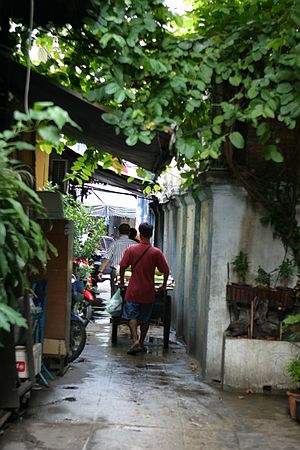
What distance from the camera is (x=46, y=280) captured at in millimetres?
8039

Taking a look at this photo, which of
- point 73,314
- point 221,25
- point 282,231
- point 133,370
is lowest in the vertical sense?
point 133,370

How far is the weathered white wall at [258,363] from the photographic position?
337 inches

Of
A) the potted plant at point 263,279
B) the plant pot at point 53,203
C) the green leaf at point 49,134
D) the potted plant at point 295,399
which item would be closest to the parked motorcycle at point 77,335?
the plant pot at point 53,203

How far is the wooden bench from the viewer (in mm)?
11558

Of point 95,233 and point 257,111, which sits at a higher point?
point 257,111

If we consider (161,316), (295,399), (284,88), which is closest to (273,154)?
(284,88)

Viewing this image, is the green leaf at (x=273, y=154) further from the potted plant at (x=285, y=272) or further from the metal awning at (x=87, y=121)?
the potted plant at (x=285, y=272)

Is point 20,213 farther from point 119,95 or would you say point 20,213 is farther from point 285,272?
point 285,272

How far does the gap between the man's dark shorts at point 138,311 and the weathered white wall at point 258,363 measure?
2.55 meters

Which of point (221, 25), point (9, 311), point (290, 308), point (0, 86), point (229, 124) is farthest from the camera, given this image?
point (290, 308)

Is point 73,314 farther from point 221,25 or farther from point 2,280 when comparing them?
point 2,280

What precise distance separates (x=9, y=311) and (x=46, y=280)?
4197mm

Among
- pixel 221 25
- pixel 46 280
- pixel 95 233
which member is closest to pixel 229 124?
pixel 221 25

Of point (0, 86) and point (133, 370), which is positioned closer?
point (0, 86)
